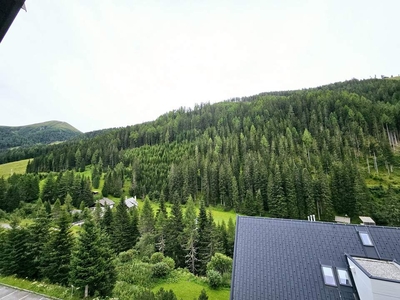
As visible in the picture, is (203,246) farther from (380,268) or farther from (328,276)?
(380,268)

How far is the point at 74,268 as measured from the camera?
70.2ft

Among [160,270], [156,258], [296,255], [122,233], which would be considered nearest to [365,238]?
[296,255]

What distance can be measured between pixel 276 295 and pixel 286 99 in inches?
5549

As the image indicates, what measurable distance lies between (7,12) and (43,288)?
28170 mm

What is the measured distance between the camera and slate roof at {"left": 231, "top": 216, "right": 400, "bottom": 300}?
524 inches

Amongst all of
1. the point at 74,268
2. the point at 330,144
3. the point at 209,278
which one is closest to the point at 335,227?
the point at 209,278

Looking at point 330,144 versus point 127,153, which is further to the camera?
point 127,153

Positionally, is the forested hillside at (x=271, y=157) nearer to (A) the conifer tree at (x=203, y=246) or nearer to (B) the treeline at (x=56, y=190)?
(B) the treeline at (x=56, y=190)

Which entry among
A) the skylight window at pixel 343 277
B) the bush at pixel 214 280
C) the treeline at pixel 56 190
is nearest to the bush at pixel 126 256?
the bush at pixel 214 280

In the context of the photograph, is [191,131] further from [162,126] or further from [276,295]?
[276,295]

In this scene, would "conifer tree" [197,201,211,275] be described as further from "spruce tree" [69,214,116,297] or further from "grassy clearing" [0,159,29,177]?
"grassy clearing" [0,159,29,177]

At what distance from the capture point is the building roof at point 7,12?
3616 mm

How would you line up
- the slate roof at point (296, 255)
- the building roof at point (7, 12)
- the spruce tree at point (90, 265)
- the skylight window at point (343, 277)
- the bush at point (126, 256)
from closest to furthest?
the building roof at point (7, 12), the skylight window at point (343, 277), the slate roof at point (296, 255), the spruce tree at point (90, 265), the bush at point (126, 256)

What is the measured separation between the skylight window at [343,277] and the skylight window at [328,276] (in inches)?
14.6
